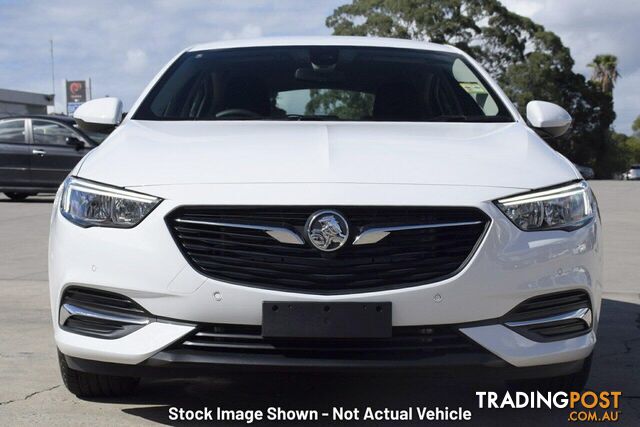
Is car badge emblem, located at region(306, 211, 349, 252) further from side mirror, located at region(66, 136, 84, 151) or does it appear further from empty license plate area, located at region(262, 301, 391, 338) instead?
side mirror, located at region(66, 136, 84, 151)

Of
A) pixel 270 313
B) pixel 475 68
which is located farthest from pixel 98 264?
pixel 475 68

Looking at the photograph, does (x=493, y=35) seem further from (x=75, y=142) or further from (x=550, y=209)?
(x=550, y=209)

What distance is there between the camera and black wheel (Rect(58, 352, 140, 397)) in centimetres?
369

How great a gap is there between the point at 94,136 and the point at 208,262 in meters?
13.0

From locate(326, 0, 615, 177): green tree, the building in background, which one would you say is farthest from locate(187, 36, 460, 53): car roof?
the building in background

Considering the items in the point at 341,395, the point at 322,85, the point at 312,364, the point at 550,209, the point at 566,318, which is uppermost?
the point at 322,85

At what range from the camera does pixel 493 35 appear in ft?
149

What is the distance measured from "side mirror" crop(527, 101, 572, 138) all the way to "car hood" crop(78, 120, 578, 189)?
1.60 feet

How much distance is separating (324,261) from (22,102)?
205 ft

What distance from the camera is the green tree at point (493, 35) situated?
1772 inches

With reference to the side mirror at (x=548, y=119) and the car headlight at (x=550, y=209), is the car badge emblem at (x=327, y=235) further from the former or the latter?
the side mirror at (x=548, y=119)

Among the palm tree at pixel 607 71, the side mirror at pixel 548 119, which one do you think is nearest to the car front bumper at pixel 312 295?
the side mirror at pixel 548 119

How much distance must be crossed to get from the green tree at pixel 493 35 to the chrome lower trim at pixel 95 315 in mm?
41660

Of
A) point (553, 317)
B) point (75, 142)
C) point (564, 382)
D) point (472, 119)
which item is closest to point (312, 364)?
point (553, 317)
